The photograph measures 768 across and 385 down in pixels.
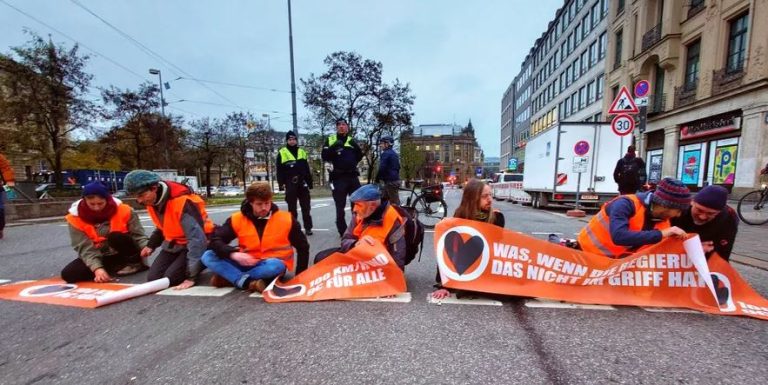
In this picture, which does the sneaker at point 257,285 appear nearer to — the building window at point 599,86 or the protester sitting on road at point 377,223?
the protester sitting on road at point 377,223

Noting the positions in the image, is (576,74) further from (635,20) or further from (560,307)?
(560,307)

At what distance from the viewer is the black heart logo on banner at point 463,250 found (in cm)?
290

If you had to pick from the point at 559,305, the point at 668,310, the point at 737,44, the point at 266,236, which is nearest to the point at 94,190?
the point at 266,236

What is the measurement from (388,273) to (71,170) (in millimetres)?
43848

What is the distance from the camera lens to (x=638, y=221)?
2840 mm

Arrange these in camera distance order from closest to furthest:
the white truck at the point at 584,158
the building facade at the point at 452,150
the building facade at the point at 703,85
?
the white truck at the point at 584,158
the building facade at the point at 703,85
the building facade at the point at 452,150

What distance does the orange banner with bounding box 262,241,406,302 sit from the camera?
288 centimetres

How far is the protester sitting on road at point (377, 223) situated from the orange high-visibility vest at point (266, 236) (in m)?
0.60

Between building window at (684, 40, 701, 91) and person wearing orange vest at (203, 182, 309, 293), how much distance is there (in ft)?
71.5

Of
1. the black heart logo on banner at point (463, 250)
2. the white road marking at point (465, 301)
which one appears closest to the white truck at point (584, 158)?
the black heart logo on banner at point (463, 250)

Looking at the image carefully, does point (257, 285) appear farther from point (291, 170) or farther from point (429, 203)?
point (429, 203)

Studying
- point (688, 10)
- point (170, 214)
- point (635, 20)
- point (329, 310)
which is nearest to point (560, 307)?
point (329, 310)

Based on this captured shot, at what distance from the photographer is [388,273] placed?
3.01m

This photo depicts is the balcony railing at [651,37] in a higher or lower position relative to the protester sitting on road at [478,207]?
higher
